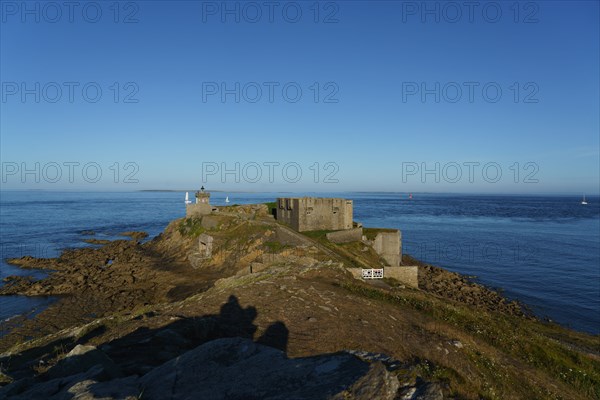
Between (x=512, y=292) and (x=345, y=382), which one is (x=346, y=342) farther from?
(x=512, y=292)

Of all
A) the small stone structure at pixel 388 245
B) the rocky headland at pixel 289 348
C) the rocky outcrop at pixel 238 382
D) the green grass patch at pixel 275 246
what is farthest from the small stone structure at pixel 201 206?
the rocky outcrop at pixel 238 382

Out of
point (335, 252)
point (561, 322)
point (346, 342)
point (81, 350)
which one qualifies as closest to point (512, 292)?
point (561, 322)

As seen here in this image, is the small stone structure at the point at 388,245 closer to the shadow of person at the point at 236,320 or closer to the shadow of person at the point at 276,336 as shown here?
the shadow of person at the point at 236,320

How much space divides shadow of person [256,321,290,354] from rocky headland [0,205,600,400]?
0.03 metres

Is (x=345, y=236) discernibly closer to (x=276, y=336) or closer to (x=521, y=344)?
(x=521, y=344)

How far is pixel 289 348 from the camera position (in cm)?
907

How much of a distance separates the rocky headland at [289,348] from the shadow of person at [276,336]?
3 cm

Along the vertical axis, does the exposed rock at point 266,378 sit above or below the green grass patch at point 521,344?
above

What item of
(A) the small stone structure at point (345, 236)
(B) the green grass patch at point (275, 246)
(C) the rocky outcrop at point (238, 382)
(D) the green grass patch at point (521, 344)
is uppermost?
(C) the rocky outcrop at point (238, 382)

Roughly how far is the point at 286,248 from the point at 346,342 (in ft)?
63.8

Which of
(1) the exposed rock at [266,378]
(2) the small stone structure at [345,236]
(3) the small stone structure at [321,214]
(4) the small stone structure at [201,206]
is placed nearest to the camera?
(1) the exposed rock at [266,378]

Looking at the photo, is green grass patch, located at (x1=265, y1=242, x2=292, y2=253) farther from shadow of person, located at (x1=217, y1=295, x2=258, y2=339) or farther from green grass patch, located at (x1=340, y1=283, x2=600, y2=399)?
shadow of person, located at (x1=217, y1=295, x2=258, y2=339)

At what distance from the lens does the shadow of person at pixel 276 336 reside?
929cm

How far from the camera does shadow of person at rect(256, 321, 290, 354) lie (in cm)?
929
